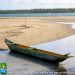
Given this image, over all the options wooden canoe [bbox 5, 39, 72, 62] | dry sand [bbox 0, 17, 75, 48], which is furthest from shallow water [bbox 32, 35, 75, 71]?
dry sand [bbox 0, 17, 75, 48]

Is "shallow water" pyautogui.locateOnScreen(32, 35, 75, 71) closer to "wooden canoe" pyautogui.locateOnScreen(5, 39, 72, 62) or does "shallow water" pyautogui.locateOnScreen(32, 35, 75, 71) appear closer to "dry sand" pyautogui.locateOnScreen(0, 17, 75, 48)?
"wooden canoe" pyautogui.locateOnScreen(5, 39, 72, 62)

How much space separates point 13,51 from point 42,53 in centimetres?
419

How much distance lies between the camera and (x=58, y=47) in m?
23.2

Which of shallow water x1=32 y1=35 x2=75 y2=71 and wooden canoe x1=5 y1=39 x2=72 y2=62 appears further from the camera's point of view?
shallow water x1=32 y1=35 x2=75 y2=71

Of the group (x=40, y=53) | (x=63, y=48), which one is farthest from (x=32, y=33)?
(x=40, y=53)

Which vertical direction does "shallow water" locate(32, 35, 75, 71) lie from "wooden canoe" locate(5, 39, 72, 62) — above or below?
below

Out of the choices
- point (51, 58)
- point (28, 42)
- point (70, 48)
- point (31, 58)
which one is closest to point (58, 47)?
point (70, 48)

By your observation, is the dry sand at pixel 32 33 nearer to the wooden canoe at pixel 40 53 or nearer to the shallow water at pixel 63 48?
the shallow water at pixel 63 48

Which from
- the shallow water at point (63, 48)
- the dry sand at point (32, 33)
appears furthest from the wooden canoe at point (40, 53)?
the dry sand at point (32, 33)

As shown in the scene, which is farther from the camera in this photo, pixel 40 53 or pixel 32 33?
pixel 32 33

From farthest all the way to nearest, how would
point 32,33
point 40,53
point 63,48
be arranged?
point 32,33 < point 63,48 < point 40,53

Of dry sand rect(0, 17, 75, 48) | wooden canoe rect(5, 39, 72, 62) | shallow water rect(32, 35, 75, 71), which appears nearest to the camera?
wooden canoe rect(5, 39, 72, 62)

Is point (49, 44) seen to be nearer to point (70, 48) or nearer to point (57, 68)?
point (70, 48)

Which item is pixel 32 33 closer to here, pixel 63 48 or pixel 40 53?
pixel 63 48
